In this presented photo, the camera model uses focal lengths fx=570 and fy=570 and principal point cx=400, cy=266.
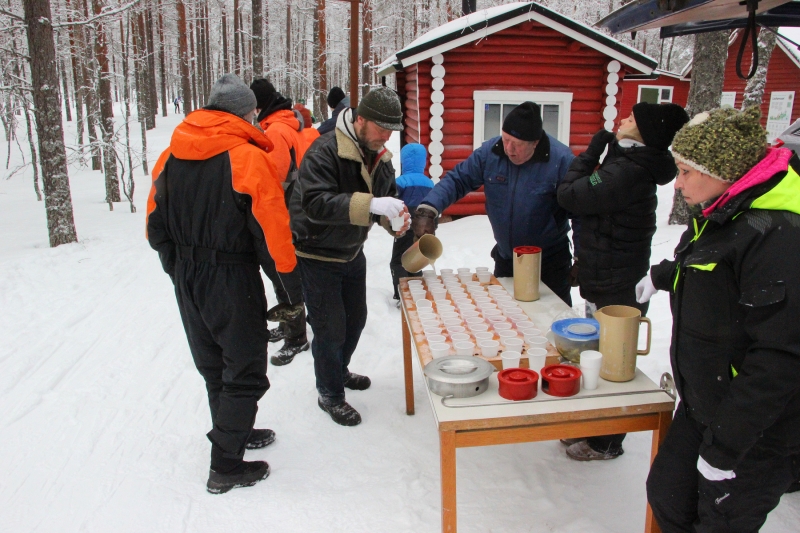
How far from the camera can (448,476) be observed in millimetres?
1999

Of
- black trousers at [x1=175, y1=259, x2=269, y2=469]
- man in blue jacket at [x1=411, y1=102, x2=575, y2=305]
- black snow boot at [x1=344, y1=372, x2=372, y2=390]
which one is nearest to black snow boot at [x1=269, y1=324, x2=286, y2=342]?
black snow boot at [x1=344, y1=372, x2=372, y2=390]

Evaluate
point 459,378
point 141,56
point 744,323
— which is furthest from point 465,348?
point 141,56

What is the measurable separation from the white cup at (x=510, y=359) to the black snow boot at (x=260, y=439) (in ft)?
5.77

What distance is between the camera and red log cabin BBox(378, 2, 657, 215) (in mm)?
8586

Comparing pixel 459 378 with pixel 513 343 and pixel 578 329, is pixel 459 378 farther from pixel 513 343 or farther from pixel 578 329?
pixel 578 329

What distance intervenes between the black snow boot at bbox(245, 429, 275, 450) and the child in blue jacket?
7.09 ft

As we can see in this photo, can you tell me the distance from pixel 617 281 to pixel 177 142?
230 cm

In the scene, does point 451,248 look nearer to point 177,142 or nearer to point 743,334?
point 177,142

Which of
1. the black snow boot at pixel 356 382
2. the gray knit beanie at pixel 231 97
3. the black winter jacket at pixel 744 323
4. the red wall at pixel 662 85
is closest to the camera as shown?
the black winter jacket at pixel 744 323

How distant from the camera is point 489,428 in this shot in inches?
76.8

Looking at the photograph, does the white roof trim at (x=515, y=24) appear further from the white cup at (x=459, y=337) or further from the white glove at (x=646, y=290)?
the white glove at (x=646, y=290)

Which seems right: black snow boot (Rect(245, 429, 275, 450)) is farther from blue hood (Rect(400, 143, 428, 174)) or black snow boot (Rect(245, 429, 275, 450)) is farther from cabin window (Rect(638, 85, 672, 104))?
cabin window (Rect(638, 85, 672, 104))

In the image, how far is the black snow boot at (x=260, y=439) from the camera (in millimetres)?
3348

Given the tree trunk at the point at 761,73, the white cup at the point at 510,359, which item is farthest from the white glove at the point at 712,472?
the tree trunk at the point at 761,73
